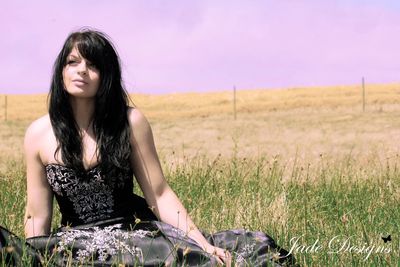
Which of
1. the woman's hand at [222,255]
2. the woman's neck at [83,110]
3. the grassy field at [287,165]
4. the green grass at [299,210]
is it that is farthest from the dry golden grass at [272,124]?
the woman's hand at [222,255]

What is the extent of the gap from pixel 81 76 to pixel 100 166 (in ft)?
1.59

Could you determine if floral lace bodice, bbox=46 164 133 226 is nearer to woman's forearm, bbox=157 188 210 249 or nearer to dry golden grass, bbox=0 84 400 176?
woman's forearm, bbox=157 188 210 249

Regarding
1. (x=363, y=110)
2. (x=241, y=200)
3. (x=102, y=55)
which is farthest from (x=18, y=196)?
(x=363, y=110)

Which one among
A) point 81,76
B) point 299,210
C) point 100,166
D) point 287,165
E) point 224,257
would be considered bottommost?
point 287,165

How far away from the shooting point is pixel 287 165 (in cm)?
1109

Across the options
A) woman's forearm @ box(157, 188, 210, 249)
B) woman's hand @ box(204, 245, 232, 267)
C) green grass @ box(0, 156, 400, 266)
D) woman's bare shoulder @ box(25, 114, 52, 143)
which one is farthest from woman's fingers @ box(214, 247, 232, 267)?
woman's bare shoulder @ box(25, 114, 52, 143)

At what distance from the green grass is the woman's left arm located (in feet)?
2.24

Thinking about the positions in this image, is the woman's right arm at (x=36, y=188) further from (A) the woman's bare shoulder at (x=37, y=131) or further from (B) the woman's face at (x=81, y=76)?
(B) the woman's face at (x=81, y=76)

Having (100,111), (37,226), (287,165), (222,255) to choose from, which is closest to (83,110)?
(100,111)

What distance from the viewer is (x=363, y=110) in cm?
3338

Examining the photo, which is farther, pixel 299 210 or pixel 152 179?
pixel 299 210

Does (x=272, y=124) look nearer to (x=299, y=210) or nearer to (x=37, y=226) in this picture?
(x=299, y=210)

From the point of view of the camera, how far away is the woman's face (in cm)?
441

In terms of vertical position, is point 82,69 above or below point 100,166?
above
